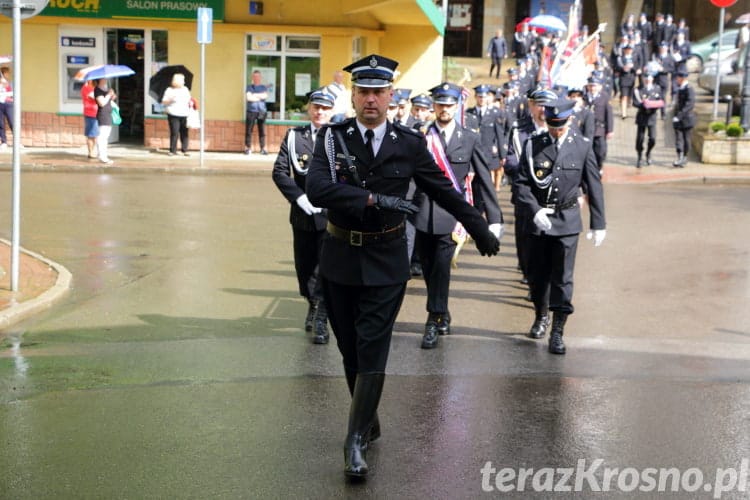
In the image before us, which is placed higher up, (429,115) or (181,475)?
(429,115)

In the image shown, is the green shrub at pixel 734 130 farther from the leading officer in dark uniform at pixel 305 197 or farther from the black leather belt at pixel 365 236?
the black leather belt at pixel 365 236

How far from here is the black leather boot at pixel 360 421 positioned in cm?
557

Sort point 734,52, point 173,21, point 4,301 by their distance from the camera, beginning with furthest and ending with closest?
point 734,52 < point 173,21 < point 4,301

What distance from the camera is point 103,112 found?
72.1ft

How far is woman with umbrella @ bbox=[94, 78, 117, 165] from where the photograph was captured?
21.9 m

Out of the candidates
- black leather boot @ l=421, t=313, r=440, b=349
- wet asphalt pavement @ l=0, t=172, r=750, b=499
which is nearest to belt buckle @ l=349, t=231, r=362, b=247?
wet asphalt pavement @ l=0, t=172, r=750, b=499

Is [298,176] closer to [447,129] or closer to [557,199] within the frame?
[447,129]

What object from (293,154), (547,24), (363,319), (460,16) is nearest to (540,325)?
(293,154)

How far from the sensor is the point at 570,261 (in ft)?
28.2

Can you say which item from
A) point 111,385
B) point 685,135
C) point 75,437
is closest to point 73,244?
point 111,385

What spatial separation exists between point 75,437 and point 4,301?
3746 millimetres

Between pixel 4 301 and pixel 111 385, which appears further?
pixel 4 301

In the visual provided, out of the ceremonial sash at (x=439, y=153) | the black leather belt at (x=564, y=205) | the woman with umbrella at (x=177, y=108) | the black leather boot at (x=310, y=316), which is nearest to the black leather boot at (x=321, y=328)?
the black leather boot at (x=310, y=316)

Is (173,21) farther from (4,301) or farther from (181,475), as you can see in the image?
(181,475)
